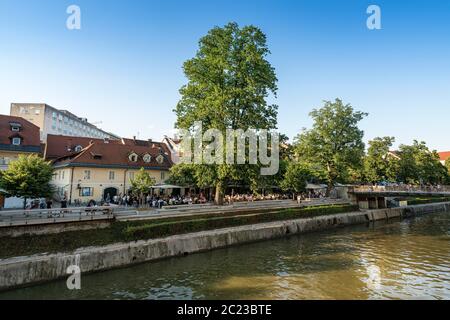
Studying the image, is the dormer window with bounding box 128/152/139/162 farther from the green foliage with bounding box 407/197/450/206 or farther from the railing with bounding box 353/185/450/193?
the green foliage with bounding box 407/197/450/206

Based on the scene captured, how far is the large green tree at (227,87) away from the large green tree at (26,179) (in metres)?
13.0

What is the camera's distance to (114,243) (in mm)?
18781

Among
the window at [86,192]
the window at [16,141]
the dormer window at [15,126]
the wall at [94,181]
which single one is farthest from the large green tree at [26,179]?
the dormer window at [15,126]

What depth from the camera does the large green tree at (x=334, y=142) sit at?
154 ft

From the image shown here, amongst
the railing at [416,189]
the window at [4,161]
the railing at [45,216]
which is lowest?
the railing at [45,216]

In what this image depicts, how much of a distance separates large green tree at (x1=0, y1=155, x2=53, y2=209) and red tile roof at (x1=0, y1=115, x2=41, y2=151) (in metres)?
Result: 18.5

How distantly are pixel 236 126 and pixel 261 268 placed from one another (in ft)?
48.7

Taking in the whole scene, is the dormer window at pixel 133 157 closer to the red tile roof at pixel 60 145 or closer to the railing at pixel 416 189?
the red tile roof at pixel 60 145

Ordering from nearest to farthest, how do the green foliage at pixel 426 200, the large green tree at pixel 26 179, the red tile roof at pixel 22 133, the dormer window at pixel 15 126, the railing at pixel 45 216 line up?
1. the railing at pixel 45 216
2. the large green tree at pixel 26 179
3. the red tile roof at pixel 22 133
4. the dormer window at pixel 15 126
5. the green foliage at pixel 426 200

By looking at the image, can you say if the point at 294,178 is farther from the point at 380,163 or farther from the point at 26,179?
the point at 26,179

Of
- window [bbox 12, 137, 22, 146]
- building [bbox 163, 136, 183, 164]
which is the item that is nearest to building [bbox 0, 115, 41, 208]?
window [bbox 12, 137, 22, 146]

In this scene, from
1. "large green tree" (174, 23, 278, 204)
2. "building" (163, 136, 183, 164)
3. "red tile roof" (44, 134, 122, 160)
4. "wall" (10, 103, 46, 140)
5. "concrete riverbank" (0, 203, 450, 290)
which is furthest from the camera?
"wall" (10, 103, 46, 140)

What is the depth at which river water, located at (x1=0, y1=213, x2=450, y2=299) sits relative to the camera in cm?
1370

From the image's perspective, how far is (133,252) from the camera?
18547 mm
